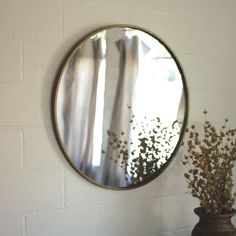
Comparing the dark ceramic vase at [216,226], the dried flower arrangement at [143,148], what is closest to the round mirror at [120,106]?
the dried flower arrangement at [143,148]

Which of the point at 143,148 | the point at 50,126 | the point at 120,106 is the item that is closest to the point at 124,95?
A: the point at 120,106

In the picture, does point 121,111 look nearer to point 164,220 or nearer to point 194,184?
point 194,184

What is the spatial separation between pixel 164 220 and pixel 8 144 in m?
0.84

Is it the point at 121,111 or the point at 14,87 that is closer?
the point at 14,87

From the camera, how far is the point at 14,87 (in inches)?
58.7

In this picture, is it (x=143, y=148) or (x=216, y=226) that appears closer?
(x=216, y=226)

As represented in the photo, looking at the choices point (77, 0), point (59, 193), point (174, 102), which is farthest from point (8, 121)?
point (174, 102)

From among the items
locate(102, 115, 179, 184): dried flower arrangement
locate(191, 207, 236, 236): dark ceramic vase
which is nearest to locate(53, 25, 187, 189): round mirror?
locate(102, 115, 179, 184): dried flower arrangement

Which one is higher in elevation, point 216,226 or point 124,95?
point 124,95

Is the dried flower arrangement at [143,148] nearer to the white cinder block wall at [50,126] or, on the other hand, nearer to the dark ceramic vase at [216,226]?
the white cinder block wall at [50,126]

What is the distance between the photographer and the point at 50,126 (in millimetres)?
1552

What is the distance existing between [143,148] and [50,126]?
454mm

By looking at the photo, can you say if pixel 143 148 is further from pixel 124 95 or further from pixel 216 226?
pixel 216 226

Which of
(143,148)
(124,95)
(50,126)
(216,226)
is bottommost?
(216,226)
